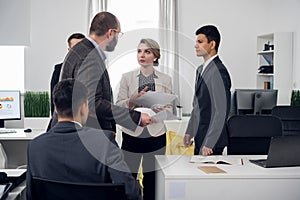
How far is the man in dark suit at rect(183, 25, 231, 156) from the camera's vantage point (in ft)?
9.16

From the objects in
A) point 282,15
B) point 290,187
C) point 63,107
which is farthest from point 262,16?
point 63,107

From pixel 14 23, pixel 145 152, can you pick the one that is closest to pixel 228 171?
pixel 145 152

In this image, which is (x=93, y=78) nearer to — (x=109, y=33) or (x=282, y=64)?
(x=109, y=33)

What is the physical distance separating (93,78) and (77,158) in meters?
0.60

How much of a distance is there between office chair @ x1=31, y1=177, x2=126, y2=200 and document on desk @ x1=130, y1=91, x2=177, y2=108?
1.08 m

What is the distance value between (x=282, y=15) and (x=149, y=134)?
450 centimetres

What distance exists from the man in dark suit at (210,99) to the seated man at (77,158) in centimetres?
110

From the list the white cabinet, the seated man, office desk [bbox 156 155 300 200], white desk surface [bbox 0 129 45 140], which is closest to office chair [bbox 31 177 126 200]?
the seated man

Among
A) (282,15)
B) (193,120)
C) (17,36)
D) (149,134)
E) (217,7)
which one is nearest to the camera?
(149,134)

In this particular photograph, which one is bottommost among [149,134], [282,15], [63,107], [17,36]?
[149,134]

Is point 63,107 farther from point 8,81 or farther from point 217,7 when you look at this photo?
point 217,7

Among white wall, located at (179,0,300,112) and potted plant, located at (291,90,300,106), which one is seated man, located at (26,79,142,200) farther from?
white wall, located at (179,0,300,112)

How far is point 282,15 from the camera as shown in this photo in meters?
6.52

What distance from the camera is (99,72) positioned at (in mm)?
2262
